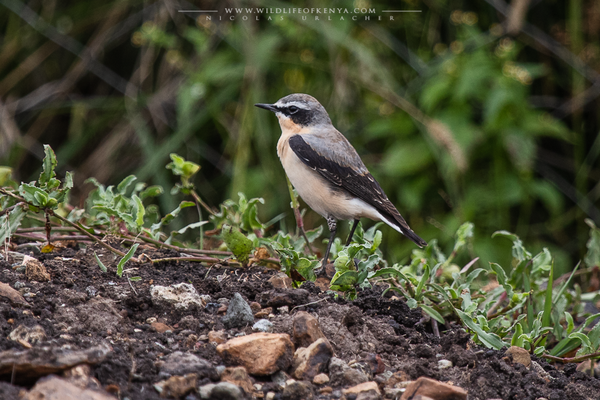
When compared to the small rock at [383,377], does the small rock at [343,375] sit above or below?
above

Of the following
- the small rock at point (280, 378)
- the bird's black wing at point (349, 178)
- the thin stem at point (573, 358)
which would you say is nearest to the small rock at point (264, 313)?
the small rock at point (280, 378)

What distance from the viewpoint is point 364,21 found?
6.99 metres

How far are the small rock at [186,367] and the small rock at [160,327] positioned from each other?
0.31 metres

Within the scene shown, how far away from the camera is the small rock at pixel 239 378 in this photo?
2.35 m

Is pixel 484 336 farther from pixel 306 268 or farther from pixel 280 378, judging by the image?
pixel 280 378

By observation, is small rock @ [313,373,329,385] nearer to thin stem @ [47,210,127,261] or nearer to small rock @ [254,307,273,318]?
small rock @ [254,307,273,318]

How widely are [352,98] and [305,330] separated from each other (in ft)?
15.1

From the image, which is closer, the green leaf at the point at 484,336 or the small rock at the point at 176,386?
the small rock at the point at 176,386

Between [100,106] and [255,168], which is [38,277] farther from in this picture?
[100,106]

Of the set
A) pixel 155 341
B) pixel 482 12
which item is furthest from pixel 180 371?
pixel 482 12

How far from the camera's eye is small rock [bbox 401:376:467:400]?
2.38m

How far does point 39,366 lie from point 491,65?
530cm

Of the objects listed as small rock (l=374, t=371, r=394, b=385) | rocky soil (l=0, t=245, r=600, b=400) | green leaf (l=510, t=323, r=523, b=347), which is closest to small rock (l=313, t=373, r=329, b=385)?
rocky soil (l=0, t=245, r=600, b=400)

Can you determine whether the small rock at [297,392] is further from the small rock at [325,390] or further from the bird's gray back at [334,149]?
the bird's gray back at [334,149]
